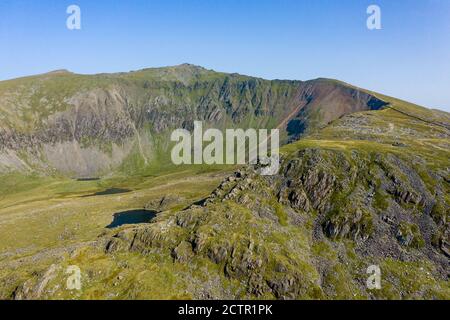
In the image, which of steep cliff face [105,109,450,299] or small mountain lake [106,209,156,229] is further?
small mountain lake [106,209,156,229]

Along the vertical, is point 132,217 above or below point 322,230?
below

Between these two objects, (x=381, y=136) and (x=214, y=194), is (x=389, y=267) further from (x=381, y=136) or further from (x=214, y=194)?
Answer: (x=381, y=136)

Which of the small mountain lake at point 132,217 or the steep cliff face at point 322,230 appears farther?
the small mountain lake at point 132,217

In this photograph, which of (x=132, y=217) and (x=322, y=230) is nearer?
(x=322, y=230)

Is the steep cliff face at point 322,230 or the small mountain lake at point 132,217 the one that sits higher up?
the steep cliff face at point 322,230

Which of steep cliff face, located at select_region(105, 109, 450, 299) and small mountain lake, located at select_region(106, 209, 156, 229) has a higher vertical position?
steep cliff face, located at select_region(105, 109, 450, 299)
